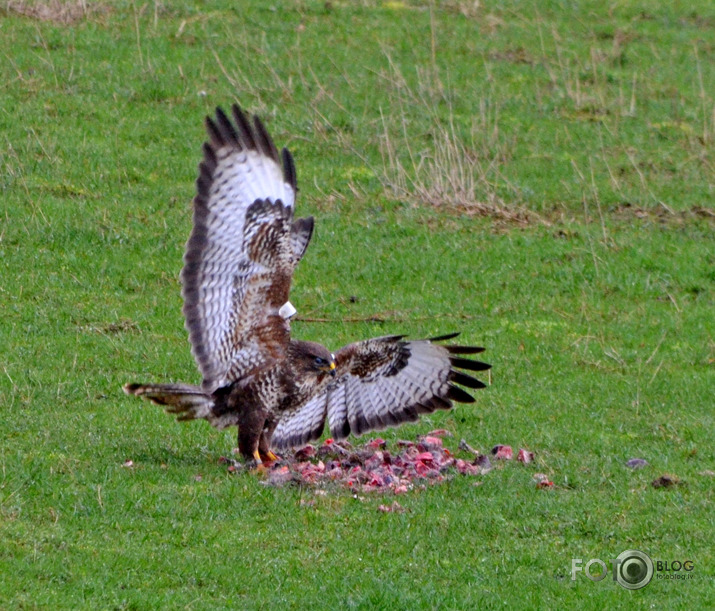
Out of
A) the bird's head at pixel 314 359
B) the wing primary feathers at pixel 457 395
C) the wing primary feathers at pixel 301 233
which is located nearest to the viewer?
the bird's head at pixel 314 359

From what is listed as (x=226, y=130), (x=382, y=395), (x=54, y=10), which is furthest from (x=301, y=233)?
(x=54, y=10)

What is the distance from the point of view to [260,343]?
9055 millimetres

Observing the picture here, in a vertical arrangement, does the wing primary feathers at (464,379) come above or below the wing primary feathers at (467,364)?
below

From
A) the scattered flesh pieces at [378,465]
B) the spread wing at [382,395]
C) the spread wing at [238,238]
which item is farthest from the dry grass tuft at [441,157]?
the spread wing at [238,238]

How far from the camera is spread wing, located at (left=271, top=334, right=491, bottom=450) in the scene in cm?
967

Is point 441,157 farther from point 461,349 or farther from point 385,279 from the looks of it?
point 461,349

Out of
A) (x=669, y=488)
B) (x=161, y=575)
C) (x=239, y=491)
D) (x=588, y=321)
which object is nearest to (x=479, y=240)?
(x=588, y=321)

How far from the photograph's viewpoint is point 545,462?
980 cm

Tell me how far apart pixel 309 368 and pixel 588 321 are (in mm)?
5473

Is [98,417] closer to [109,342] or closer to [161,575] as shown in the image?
[109,342]

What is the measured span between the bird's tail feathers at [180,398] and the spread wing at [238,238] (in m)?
0.27

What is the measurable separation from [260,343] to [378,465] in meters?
1.24

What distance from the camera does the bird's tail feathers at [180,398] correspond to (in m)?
8.76

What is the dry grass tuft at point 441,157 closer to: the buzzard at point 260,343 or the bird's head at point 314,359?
the buzzard at point 260,343
